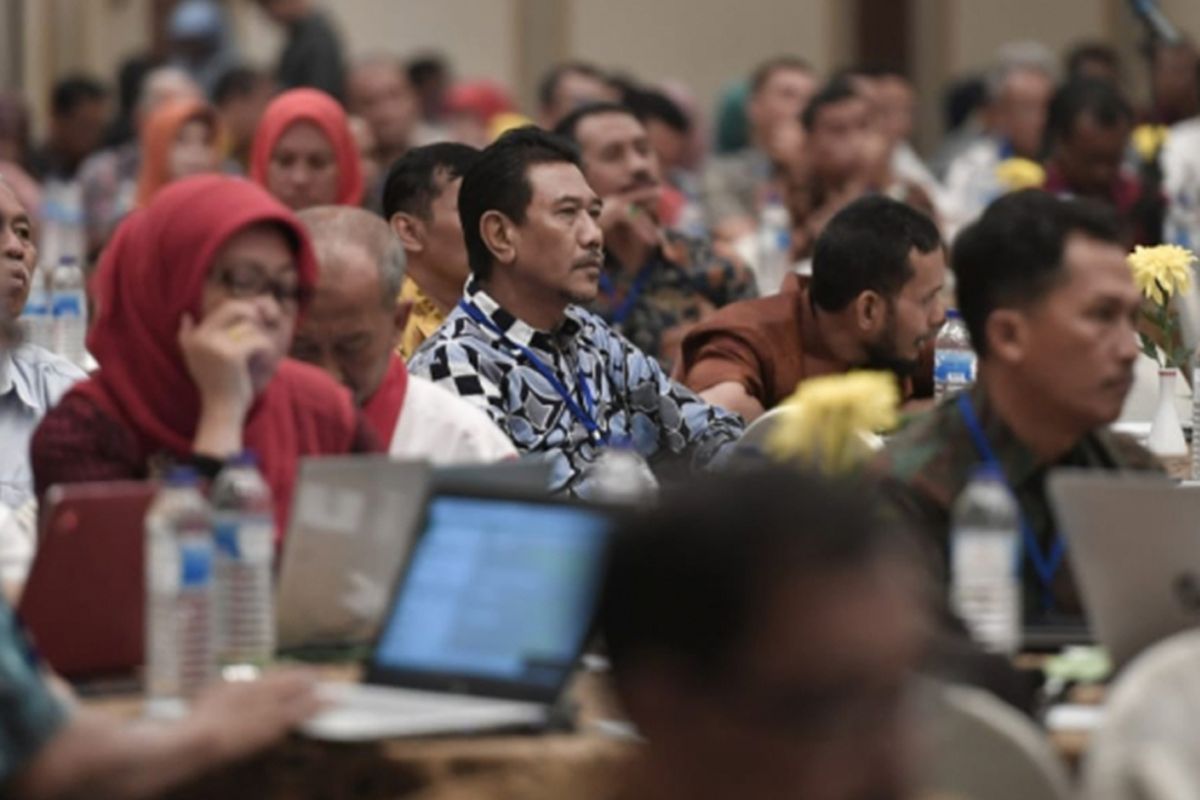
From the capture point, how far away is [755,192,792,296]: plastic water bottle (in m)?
8.86

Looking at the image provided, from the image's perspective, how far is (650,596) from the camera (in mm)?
2041

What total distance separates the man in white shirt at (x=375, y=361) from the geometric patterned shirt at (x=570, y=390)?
0.65 m

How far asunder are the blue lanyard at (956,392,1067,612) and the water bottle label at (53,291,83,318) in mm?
3327

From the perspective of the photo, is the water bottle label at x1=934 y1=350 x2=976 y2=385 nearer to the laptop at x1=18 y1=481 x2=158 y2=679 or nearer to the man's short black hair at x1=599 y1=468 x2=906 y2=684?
the laptop at x1=18 y1=481 x2=158 y2=679

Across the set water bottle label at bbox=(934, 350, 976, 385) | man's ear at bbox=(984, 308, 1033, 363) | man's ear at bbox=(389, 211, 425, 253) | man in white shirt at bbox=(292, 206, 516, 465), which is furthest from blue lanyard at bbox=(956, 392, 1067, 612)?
man's ear at bbox=(389, 211, 425, 253)

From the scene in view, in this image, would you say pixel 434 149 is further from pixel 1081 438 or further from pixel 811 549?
pixel 811 549

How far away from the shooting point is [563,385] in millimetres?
5363

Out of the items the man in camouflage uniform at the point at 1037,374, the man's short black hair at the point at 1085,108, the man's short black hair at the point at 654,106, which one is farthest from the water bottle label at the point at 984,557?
the man's short black hair at the point at 654,106

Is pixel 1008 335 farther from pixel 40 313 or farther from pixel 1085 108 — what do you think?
pixel 1085 108

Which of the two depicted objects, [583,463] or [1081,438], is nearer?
[1081,438]

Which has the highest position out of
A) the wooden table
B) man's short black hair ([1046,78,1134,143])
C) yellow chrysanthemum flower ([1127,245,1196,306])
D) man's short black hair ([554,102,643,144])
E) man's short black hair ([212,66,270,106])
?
man's short black hair ([212,66,270,106])

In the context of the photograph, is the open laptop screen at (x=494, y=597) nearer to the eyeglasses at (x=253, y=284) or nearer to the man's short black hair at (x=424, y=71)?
the eyeglasses at (x=253, y=284)

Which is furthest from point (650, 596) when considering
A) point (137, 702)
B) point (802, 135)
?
point (802, 135)

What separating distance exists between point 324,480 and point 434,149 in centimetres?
299
